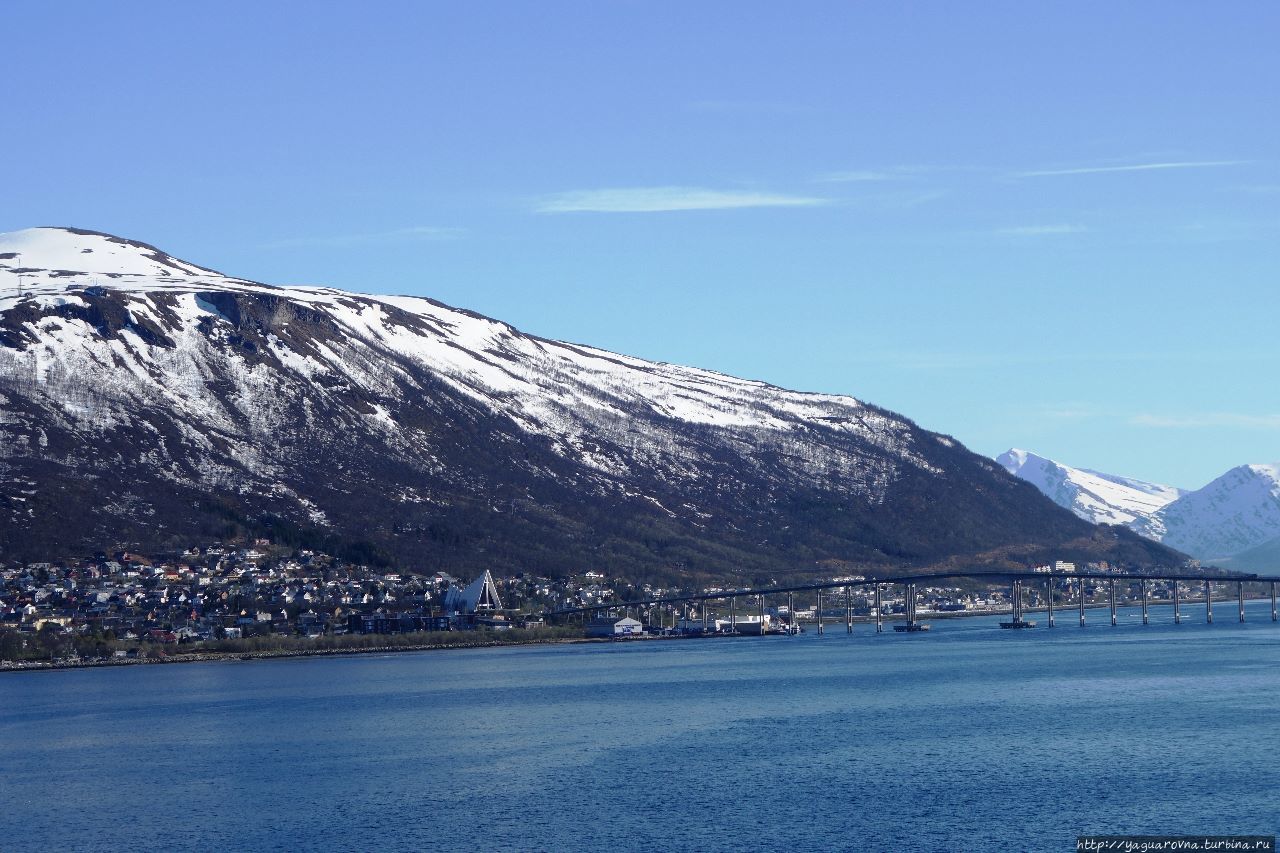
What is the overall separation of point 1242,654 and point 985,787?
189 ft

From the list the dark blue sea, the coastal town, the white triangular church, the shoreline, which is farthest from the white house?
the dark blue sea

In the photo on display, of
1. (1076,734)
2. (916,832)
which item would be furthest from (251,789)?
(1076,734)

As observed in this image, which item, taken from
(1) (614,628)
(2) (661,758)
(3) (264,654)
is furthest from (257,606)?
(2) (661,758)

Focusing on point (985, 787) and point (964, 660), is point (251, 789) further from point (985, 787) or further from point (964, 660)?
point (964, 660)

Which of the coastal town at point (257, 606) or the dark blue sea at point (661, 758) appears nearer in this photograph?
the dark blue sea at point (661, 758)

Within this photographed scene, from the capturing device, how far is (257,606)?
155 metres

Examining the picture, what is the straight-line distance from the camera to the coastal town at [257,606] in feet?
446

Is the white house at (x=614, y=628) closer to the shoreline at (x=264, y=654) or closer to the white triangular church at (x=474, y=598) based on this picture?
the shoreline at (x=264, y=654)

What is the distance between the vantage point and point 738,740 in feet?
207

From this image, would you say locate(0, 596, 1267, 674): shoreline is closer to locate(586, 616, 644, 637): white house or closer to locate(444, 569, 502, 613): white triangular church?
locate(586, 616, 644, 637): white house

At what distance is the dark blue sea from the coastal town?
1238 inches

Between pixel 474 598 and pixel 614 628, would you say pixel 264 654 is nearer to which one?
pixel 474 598

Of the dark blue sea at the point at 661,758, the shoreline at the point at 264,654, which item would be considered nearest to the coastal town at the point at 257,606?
the shoreline at the point at 264,654

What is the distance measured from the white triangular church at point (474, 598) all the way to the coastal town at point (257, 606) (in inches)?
5.1
